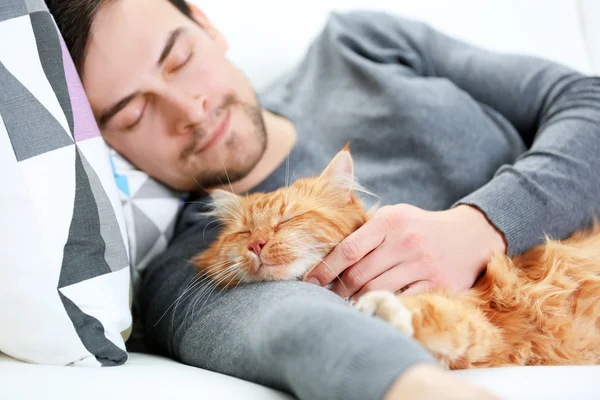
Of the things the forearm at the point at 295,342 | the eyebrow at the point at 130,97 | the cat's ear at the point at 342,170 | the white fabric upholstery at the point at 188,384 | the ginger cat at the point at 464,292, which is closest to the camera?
the forearm at the point at 295,342

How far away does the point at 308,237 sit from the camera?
4.52 feet

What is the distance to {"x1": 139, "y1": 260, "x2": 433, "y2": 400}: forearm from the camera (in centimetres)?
87

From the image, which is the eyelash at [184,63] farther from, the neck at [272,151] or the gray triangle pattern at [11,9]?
the gray triangle pattern at [11,9]

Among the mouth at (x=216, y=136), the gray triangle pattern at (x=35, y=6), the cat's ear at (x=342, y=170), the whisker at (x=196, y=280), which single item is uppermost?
the gray triangle pattern at (x=35, y=6)

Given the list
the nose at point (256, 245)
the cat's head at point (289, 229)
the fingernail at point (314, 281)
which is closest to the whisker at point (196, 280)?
the cat's head at point (289, 229)

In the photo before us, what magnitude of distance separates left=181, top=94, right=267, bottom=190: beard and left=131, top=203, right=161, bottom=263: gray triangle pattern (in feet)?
0.73

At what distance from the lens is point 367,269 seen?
135 centimetres

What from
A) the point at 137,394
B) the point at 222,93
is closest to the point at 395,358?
the point at 137,394

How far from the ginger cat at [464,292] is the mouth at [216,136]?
0.39 meters

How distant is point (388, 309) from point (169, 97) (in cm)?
104

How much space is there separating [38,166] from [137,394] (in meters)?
0.57

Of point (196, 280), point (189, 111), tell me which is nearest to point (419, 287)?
point (196, 280)

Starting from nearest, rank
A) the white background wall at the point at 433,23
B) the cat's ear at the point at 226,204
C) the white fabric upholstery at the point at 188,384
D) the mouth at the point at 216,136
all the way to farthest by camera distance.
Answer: the white fabric upholstery at the point at 188,384 < the cat's ear at the point at 226,204 < the mouth at the point at 216,136 < the white background wall at the point at 433,23

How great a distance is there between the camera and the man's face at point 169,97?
1.68 m
